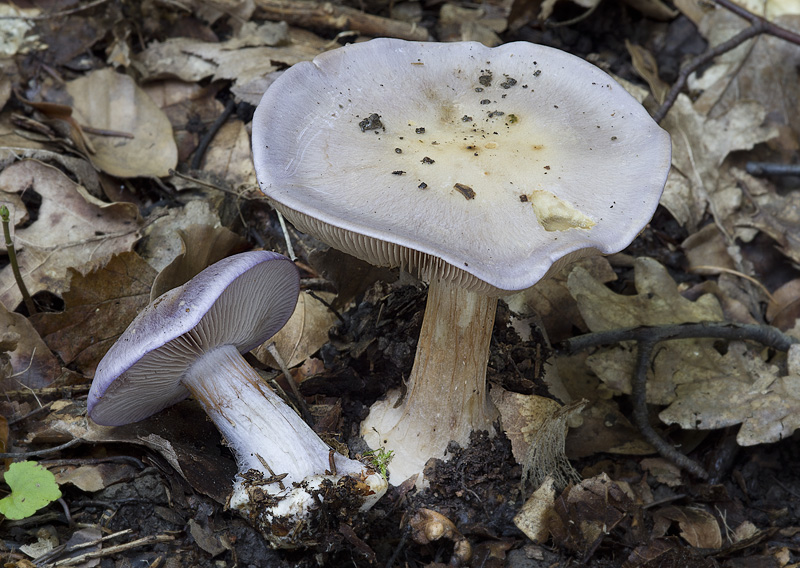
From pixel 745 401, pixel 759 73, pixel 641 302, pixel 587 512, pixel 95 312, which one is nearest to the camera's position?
pixel 587 512

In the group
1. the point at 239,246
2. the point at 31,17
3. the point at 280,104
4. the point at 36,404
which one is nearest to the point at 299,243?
the point at 239,246

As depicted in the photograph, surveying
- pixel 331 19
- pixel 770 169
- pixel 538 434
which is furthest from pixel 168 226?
pixel 770 169

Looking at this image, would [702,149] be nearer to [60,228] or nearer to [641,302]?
[641,302]

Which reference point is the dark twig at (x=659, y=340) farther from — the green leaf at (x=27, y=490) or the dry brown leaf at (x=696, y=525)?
the green leaf at (x=27, y=490)

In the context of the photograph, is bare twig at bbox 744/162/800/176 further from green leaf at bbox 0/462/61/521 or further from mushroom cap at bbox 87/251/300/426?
green leaf at bbox 0/462/61/521

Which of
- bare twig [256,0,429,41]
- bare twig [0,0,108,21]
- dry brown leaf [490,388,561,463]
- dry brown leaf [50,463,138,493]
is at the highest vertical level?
bare twig [0,0,108,21]

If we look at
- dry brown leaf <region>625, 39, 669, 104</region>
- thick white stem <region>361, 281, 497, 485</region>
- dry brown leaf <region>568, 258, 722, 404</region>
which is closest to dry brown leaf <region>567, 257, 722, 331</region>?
dry brown leaf <region>568, 258, 722, 404</region>
